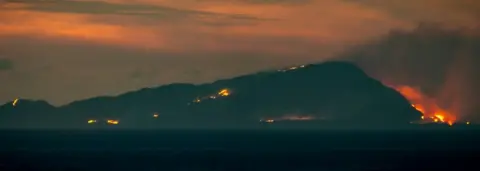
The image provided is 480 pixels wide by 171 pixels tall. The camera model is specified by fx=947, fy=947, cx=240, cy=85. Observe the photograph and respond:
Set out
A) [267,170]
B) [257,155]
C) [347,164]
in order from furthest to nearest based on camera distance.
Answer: [257,155] < [347,164] < [267,170]

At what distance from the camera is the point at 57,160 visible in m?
146

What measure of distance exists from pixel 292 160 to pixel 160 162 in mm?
21348

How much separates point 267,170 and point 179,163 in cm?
2122

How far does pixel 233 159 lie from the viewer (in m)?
149

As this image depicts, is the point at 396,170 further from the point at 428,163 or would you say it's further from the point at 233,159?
the point at 233,159

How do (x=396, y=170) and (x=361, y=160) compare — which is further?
(x=361, y=160)

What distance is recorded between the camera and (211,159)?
14975cm

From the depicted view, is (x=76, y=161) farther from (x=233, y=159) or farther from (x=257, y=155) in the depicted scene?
(x=257, y=155)

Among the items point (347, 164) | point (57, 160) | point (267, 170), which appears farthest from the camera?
point (57, 160)

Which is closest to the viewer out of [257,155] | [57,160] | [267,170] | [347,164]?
[267,170]

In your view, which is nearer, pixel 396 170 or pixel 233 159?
pixel 396 170

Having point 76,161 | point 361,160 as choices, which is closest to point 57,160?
point 76,161

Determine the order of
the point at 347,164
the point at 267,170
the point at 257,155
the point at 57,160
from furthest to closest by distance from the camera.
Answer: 1. the point at 257,155
2. the point at 57,160
3. the point at 347,164
4. the point at 267,170

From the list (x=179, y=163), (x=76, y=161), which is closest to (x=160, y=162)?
(x=179, y=163)
